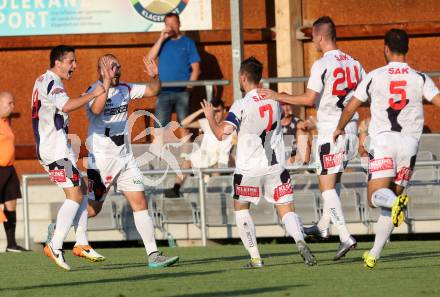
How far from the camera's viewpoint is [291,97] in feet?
38.8

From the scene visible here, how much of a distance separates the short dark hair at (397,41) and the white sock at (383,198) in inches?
47.5

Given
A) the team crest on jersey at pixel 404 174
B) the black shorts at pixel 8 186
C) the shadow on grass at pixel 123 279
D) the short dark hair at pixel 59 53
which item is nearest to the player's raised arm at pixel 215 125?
the shadow on grass at pixel 123 279

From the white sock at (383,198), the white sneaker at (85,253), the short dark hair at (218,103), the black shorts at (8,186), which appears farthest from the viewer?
the short dark hair at (218,103)

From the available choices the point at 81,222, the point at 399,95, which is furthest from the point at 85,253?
the point at 399,95

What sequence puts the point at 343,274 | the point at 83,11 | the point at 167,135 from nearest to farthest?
the point at 343,274 < the point at 167,135 < the point at 83,11

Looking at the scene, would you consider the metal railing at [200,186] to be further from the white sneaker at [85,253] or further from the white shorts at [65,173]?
the white shorts at [65,173]

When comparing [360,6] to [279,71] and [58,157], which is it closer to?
[279,71]

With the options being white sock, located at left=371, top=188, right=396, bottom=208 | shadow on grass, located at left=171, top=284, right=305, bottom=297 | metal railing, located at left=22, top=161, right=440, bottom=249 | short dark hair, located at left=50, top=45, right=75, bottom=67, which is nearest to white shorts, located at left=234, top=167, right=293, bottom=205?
white sock, located at left=371, top=188, right=396, bottom=208

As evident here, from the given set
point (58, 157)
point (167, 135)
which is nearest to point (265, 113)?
point (58, 157)

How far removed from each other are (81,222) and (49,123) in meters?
1.17

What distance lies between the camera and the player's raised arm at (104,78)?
39.2ft

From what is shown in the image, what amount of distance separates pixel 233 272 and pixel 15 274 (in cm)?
227

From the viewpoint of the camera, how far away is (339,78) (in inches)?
490

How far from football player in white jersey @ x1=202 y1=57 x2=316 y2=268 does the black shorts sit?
5.91m
